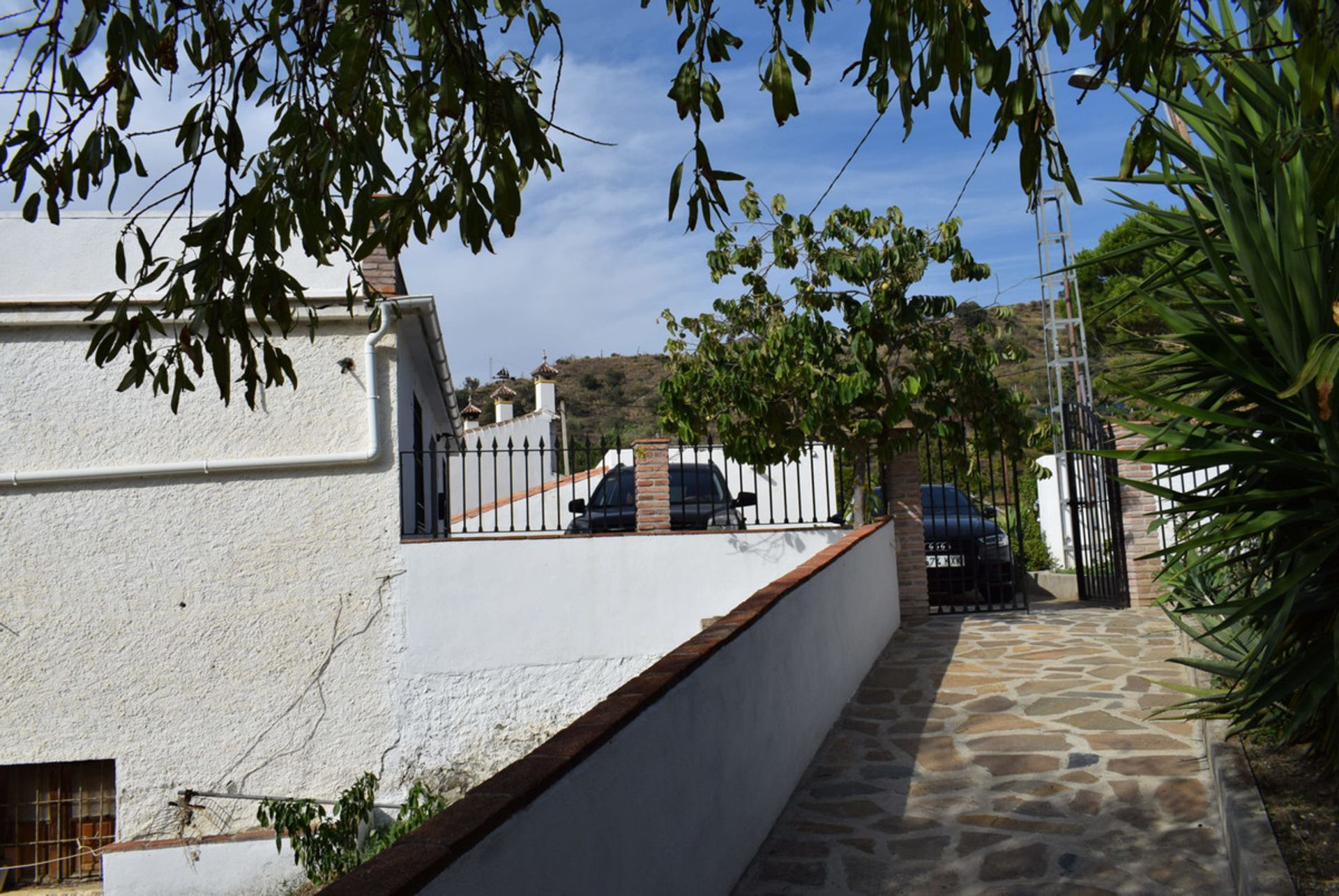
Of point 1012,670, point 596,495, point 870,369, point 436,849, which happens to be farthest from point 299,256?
point 436,849

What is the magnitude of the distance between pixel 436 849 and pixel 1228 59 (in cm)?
464

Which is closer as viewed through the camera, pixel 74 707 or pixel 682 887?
pixel 682 887

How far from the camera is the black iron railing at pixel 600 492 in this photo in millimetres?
11086

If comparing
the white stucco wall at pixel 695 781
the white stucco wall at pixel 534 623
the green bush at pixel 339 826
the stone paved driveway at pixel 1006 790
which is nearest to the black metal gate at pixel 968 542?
the white stucco wall at pixel 534 623

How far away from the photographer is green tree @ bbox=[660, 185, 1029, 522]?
10.5 meters

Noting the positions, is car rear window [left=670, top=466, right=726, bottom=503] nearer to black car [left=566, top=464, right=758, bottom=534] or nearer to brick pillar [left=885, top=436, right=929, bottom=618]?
black car [left=566, top=464, right=758, bottom=534]

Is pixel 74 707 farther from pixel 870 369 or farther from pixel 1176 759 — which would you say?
pixel 1176 759

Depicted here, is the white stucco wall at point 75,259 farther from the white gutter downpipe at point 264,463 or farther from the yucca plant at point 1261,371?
→ the yucca plant at point 1261,371

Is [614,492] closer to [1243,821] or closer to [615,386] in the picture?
[1243,821]

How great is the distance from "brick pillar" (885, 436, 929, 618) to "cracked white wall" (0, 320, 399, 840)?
5089 mm

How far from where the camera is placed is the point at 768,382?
10.8 m

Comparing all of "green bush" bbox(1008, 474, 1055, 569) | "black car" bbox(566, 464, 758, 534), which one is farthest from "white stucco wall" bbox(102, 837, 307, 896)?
"green bush" bbox(1008, 474, 1055, 569)

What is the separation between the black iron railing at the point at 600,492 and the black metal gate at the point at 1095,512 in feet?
8.63

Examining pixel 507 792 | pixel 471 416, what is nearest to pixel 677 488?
pixel 507 792
